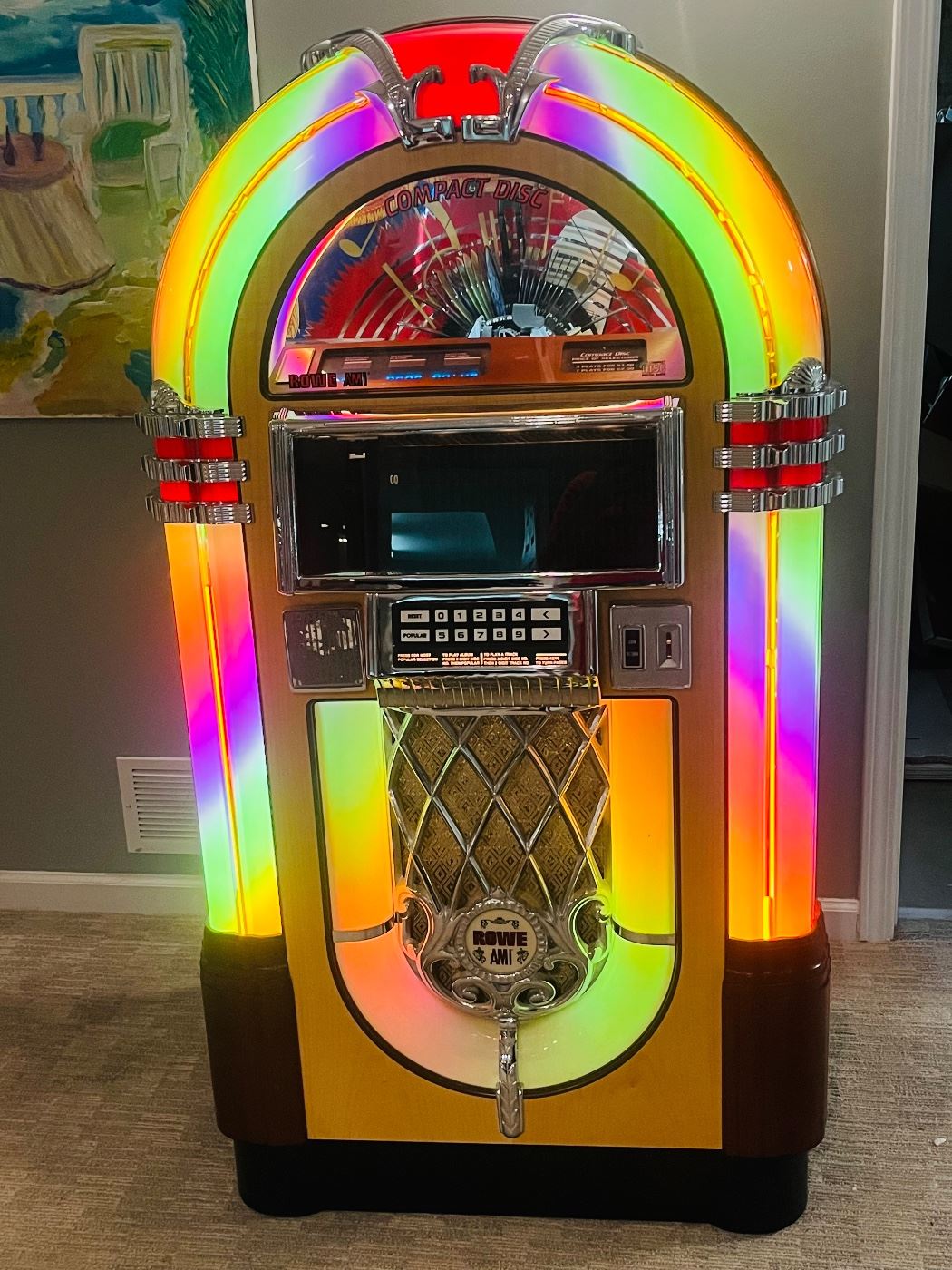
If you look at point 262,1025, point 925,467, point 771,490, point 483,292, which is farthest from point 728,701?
point 925,467

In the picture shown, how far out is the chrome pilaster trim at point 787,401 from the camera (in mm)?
1261

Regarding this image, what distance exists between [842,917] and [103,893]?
152 centimetres

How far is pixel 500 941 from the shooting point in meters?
1.51

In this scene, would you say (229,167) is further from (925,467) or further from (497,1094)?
(925,467)

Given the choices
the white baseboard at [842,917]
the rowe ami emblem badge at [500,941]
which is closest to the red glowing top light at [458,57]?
the rowe ami emblem badge at [500,941]

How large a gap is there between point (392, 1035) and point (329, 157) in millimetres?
1095

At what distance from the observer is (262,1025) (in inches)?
60.7

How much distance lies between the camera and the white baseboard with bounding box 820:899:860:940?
2.27m

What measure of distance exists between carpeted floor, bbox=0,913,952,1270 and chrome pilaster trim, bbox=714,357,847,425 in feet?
3.61

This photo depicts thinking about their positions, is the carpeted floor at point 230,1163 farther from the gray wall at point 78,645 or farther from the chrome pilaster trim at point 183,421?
the chrome pilaster trim at point 183,421

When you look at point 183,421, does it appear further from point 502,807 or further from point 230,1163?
point 230,1163

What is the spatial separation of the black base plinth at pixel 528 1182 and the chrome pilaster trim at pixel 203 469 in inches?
36.3

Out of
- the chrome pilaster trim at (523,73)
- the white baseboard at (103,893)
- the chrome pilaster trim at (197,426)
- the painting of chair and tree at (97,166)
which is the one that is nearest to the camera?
the chrome pilaster trim at (523,73)

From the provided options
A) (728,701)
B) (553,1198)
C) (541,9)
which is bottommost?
(553,1198)
